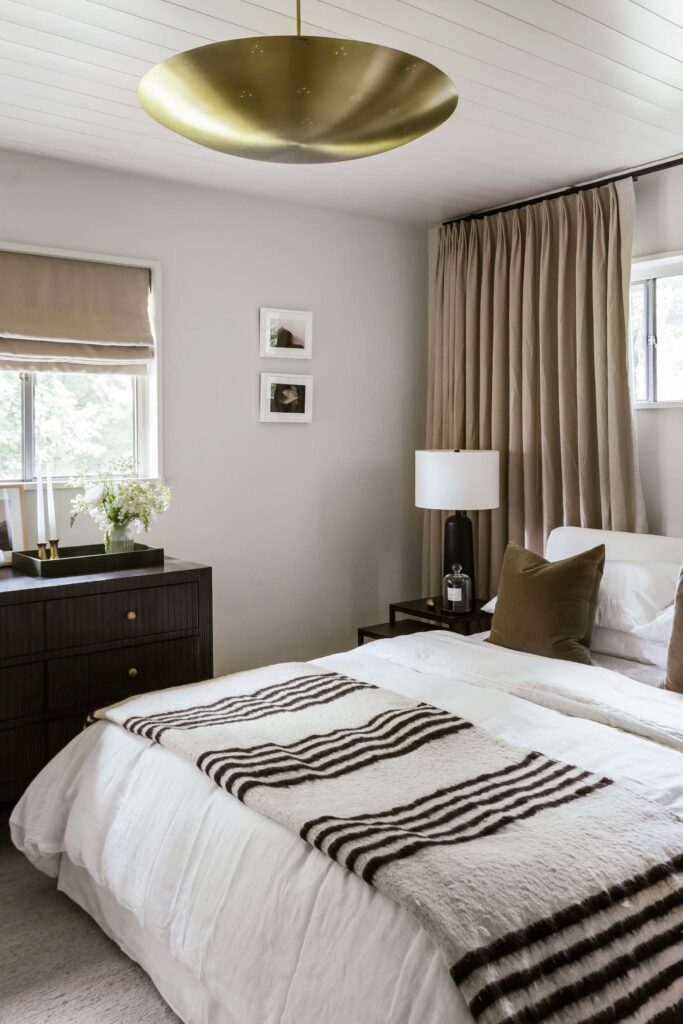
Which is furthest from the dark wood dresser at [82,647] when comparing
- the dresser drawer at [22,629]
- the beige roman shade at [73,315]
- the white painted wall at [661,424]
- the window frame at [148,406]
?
the white painted wall at [661,424]

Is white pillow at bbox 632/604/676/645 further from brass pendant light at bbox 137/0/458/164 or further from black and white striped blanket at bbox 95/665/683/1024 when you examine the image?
brass pendant light at bbox 137/0/458/164

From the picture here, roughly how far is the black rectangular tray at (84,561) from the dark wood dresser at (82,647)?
0.06 meters

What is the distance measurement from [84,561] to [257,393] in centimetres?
136

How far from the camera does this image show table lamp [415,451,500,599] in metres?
3.76

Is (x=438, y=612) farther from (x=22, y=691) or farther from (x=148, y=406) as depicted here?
(x=22, y=691)

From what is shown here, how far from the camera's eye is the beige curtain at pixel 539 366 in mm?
3598

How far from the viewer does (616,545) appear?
329cm

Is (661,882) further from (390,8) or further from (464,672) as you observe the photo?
(390,8)

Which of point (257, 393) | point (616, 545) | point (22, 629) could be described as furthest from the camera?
point (257, 393)

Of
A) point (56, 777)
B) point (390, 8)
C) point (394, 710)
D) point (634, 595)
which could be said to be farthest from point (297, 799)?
point (390, 8)

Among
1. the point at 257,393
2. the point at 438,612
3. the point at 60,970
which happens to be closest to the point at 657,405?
the point at 438,612

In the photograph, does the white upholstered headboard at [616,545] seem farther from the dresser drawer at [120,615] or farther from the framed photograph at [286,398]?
the dresser drawer at [120,615]

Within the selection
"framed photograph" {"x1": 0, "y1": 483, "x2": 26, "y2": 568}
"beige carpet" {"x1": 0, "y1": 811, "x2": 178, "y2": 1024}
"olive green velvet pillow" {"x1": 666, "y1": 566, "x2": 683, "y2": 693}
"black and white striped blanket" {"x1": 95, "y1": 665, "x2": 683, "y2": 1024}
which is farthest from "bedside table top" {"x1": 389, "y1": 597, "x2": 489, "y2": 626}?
"beige carpet" {"x1": 0, "y1": 811, "x2": 178, "y2": 1024}

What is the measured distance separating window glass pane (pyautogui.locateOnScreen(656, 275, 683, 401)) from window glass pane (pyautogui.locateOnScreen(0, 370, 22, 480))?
2.75m
